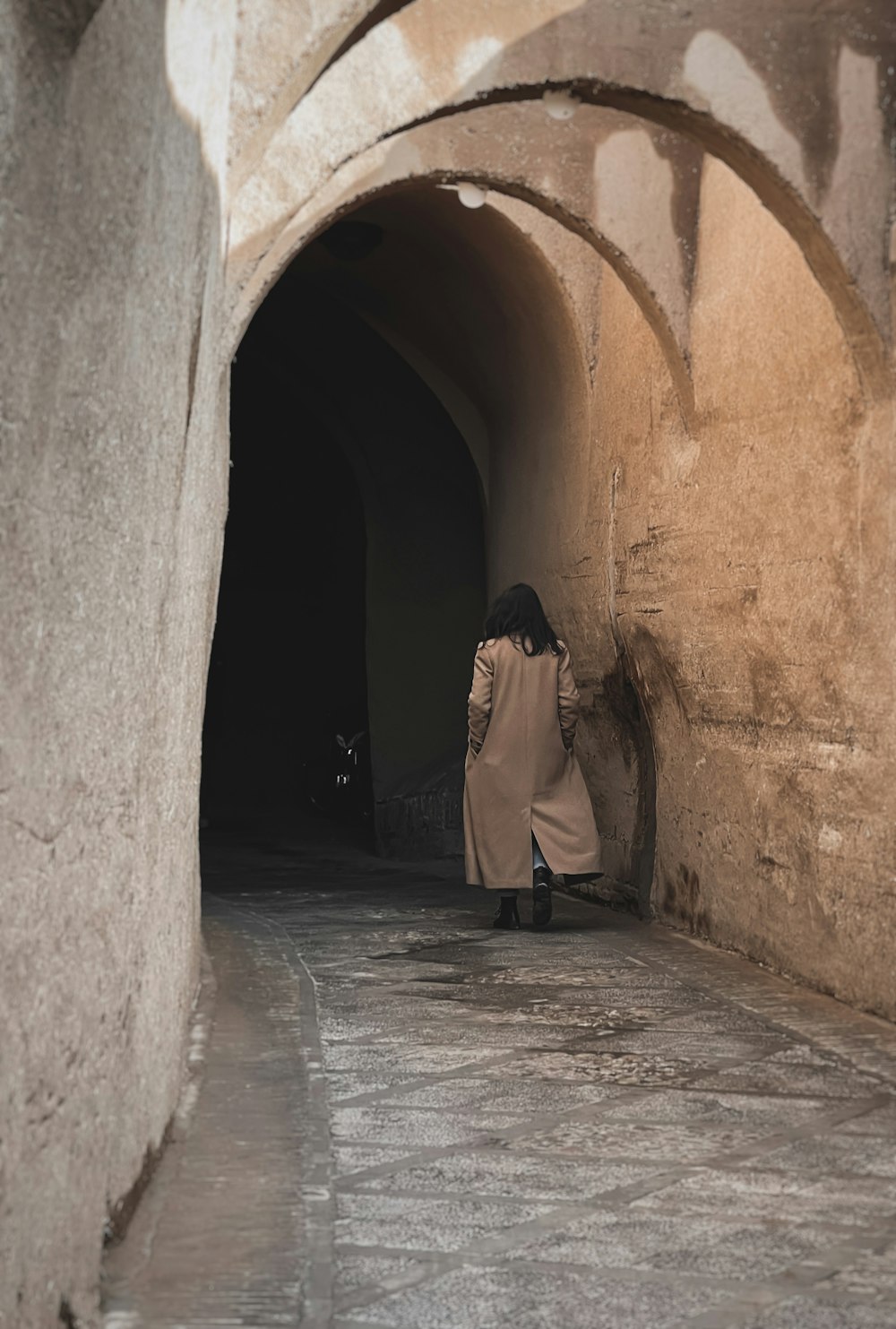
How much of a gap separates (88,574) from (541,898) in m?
5.43

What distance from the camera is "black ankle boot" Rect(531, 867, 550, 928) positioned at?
295 inches

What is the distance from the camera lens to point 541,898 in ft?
24.6

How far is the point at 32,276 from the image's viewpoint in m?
1.92

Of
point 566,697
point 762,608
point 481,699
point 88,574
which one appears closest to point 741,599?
point 762,608

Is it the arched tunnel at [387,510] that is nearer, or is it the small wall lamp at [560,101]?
the small wall lamp at [560,101]

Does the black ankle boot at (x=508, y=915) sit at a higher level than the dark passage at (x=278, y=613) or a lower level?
lower

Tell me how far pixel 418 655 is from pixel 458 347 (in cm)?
270

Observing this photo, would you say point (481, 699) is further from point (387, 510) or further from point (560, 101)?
point (387, 510)

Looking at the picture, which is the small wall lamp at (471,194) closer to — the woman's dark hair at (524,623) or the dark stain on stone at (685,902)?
the woman's dark hair at (524,623)

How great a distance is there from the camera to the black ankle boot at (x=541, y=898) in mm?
7496

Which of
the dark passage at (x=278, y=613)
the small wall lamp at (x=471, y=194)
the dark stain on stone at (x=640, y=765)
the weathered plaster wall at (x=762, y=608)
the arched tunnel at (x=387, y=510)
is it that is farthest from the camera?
the dark passage at (x=278, y=613)

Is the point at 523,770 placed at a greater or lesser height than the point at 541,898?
greater

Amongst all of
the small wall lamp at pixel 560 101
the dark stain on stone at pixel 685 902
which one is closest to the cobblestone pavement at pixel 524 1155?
the dark stain on stone at pixel 685 902

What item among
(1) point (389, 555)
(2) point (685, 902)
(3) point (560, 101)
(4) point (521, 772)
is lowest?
(2) point (685, 902)
